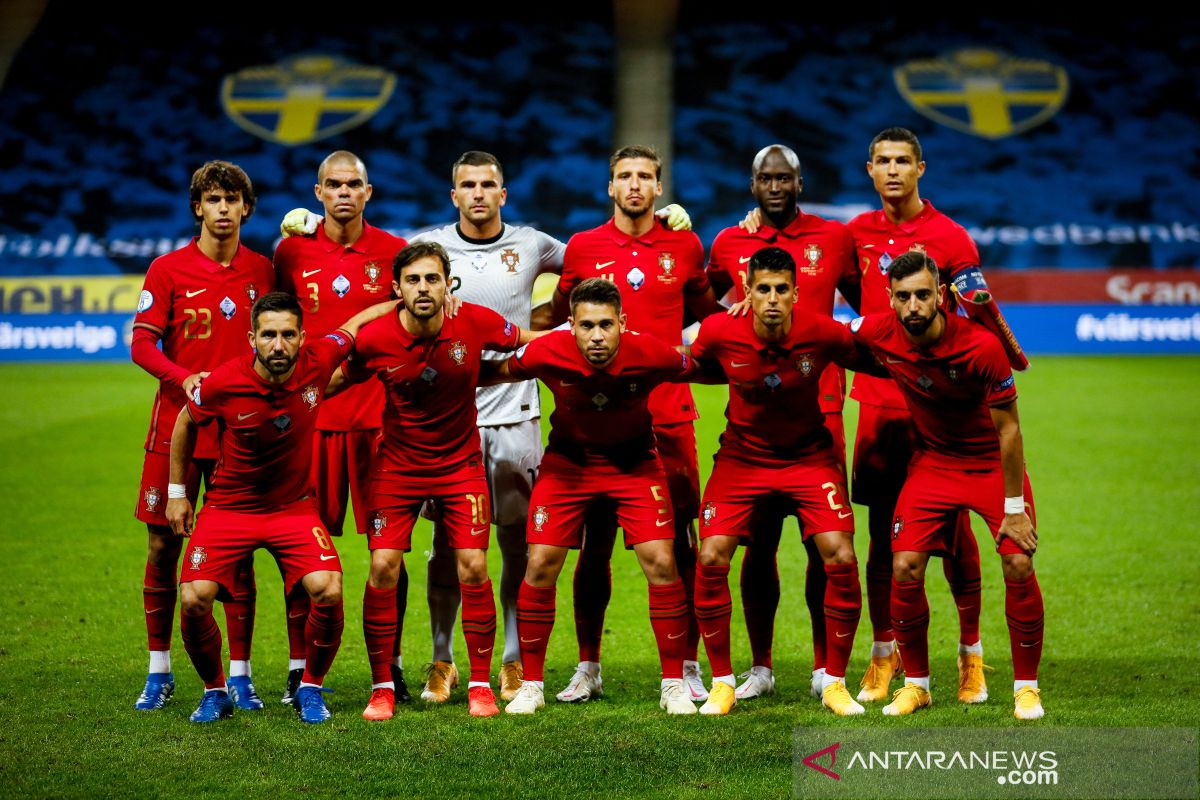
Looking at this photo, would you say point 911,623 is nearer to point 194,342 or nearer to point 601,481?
point 601,481

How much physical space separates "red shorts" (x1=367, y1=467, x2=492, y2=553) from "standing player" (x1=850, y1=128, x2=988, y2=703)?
162cm

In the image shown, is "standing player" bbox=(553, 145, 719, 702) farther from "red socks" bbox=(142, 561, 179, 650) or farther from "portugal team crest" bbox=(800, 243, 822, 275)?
"red socks" bbox=(142, 561, 179, 650)

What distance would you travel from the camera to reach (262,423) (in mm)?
5258

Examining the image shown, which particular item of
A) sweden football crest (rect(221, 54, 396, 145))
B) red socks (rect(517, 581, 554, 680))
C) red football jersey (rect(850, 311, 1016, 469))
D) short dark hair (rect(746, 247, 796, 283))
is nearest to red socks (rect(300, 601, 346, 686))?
red socks (rect(517, 581, 554, 680))

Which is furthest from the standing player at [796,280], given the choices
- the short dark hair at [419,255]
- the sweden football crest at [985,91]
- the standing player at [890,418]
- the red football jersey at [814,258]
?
the sweden football crest at [985,91]

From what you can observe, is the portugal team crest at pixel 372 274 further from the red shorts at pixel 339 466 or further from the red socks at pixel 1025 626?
the red socks at pixel 1025 626

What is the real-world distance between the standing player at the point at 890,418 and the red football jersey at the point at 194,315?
2.57 m

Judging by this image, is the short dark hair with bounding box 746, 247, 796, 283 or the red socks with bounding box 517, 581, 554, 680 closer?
the short dark hair with bounding box 746, 247, 796, 283

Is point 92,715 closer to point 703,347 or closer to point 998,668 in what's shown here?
point 703,347

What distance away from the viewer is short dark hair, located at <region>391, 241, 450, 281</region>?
5.39 metres

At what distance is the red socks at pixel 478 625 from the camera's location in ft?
17.6

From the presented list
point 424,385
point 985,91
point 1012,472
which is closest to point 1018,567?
point 1012,472

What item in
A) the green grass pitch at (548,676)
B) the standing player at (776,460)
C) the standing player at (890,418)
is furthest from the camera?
the standing player at (890,418)

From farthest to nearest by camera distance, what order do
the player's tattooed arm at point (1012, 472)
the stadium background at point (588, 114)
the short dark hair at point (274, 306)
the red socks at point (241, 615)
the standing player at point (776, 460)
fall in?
the stadium background at point (588, 114)
the red socks at point (241, 615)
the standing player at point (776, 460)
the short dark hair at point (274, 306)
the player's tattooed arm at point (1012, 472)
